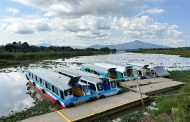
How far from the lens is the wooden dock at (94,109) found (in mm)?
13660

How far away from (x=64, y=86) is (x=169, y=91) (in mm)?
10513

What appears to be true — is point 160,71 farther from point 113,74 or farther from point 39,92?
point 39,92

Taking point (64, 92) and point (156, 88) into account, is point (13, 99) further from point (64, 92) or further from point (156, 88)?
point (156, 88)

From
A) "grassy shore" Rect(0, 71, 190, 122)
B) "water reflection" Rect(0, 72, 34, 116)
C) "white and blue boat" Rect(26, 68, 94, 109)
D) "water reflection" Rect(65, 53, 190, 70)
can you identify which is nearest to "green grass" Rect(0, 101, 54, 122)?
"grassy shore" Rect(0, 71, 190, 122)

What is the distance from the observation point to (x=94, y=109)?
15125 millimetres

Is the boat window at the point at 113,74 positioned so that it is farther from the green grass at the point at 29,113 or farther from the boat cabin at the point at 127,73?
the green grass at the point at 29,113

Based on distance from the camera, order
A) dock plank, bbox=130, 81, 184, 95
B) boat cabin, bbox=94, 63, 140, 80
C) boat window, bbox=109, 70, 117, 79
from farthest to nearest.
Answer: boat window, bbox=109, 70, 117, 79 < boat cabin, bbox=94, 63, 140, 80 < dock plank, bbox=130, 81, 184, 95

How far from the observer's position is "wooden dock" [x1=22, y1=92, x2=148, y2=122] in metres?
13.7

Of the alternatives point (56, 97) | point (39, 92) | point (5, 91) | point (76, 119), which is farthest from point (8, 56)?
point (76, 119)

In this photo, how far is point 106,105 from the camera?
16031 mm

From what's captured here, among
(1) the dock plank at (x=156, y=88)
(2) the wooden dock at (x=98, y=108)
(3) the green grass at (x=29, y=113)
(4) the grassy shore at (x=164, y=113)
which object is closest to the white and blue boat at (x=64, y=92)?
(2) the wooden dock at (x=98, y=108)

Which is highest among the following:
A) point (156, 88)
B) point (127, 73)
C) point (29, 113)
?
point (127, 73)

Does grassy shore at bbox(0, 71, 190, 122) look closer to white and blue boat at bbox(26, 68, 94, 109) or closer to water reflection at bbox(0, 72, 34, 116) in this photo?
white and blue boat at bbox(26, 68, 94, 109)

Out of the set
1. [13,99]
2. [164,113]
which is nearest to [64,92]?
[164,113]
